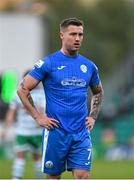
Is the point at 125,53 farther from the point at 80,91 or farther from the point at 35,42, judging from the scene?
the point at 80,91

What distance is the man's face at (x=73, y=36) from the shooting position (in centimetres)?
1238

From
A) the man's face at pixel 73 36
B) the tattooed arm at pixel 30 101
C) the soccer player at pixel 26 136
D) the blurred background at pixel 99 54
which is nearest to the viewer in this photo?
the man's face at pixel 73 36

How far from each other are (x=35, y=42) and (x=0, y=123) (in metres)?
6.84

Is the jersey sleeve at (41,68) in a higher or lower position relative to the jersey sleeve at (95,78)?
Result: higher

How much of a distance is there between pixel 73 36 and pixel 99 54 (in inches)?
2358

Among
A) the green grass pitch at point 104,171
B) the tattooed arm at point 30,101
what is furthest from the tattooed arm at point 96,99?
the green grass pitch at point 104,171

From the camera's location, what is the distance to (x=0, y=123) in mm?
39656

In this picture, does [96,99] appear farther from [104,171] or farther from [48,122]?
[104,171]

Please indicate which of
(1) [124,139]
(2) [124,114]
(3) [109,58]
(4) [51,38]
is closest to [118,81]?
(4) [51,38]

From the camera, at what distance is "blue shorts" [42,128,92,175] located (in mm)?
12523

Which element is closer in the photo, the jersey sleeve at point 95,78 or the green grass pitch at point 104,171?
the jersey sleeve at point 95,78

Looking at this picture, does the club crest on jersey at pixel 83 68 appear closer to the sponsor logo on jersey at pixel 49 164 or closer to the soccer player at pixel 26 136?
the sponsor logo on jersey at pixel 49 164

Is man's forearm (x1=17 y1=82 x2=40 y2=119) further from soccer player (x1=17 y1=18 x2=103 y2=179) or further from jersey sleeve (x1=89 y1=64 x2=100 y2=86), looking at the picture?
jersey sleeve (x1=89 y1=64 x2=100 y2=86)

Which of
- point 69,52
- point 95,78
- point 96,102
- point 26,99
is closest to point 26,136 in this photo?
point 96,102
